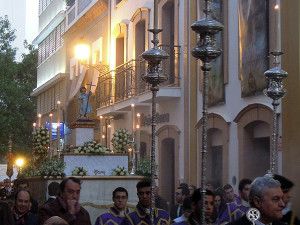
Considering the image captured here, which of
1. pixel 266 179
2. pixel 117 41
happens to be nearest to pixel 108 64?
pixel 117 41

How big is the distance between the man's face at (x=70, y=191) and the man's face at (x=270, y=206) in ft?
9.20

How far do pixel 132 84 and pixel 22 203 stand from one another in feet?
49.2

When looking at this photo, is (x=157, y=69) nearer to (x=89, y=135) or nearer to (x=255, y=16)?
(x=89, y=135)

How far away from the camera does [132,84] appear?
23922 millimetres

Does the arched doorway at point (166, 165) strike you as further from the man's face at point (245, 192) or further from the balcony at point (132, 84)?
the man's face at point (245, 192)

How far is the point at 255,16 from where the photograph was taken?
16.5 meters

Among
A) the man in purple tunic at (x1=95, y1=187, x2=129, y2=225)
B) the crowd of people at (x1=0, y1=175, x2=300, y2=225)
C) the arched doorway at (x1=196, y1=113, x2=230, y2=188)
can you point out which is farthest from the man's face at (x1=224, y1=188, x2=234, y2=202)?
the arched doorway at (x1=196, y1=113, x2=230, y2=188)

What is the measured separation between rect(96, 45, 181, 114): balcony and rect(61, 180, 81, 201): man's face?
13154 millimetres

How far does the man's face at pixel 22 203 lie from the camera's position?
29.8 feet

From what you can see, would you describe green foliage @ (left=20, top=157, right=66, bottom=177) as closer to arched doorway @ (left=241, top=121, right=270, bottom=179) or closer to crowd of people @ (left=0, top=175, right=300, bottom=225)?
crowd of people @ (left=0, top=175, right=300, bottom=225)

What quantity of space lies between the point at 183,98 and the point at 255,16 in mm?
4938

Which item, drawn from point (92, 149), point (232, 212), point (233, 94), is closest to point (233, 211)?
point (232, 212)

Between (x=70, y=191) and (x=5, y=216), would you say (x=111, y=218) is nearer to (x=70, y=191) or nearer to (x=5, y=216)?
(x=70, y=191)

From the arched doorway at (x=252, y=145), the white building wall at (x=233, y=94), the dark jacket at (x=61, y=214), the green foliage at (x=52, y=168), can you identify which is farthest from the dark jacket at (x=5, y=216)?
the white building wall at (x=233, y=94)
